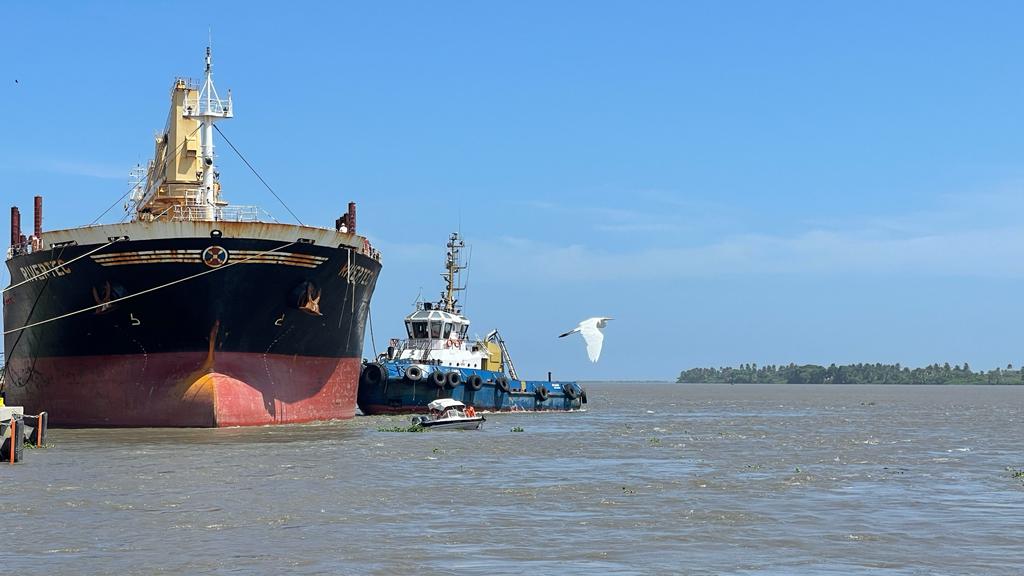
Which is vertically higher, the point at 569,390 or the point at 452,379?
the point at 452,379

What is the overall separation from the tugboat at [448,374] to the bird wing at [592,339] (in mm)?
6381

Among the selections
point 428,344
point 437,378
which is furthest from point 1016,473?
A: point 428,344

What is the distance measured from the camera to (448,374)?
51.9 m

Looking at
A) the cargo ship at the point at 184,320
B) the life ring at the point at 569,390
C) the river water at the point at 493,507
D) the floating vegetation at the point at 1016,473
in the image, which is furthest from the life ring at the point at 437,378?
the floating vegetation at the point at 1016,473

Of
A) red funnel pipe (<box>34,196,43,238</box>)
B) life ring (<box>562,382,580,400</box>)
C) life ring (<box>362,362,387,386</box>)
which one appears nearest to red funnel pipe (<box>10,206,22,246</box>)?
red funnel pipe (<box>34,196,43,238</box>)

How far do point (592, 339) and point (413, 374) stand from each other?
771 centimetres

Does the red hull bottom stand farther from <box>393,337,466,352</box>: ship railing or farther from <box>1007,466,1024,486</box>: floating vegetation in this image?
<box>1007,466,1024,486</box>: floating vegetation

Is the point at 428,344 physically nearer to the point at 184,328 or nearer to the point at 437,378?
the point at 437,378

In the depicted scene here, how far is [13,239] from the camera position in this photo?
44.8 meters

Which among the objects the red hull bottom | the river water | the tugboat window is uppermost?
the tugboat window

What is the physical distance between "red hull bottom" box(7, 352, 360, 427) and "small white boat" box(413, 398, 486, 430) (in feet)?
12.0

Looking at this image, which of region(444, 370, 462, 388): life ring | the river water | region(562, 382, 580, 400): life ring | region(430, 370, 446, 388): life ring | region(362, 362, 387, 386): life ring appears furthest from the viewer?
region(562, 382, 580, 400): life ring

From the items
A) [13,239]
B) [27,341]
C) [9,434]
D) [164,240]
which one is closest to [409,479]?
[9,434]

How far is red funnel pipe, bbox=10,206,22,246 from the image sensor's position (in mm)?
44688
